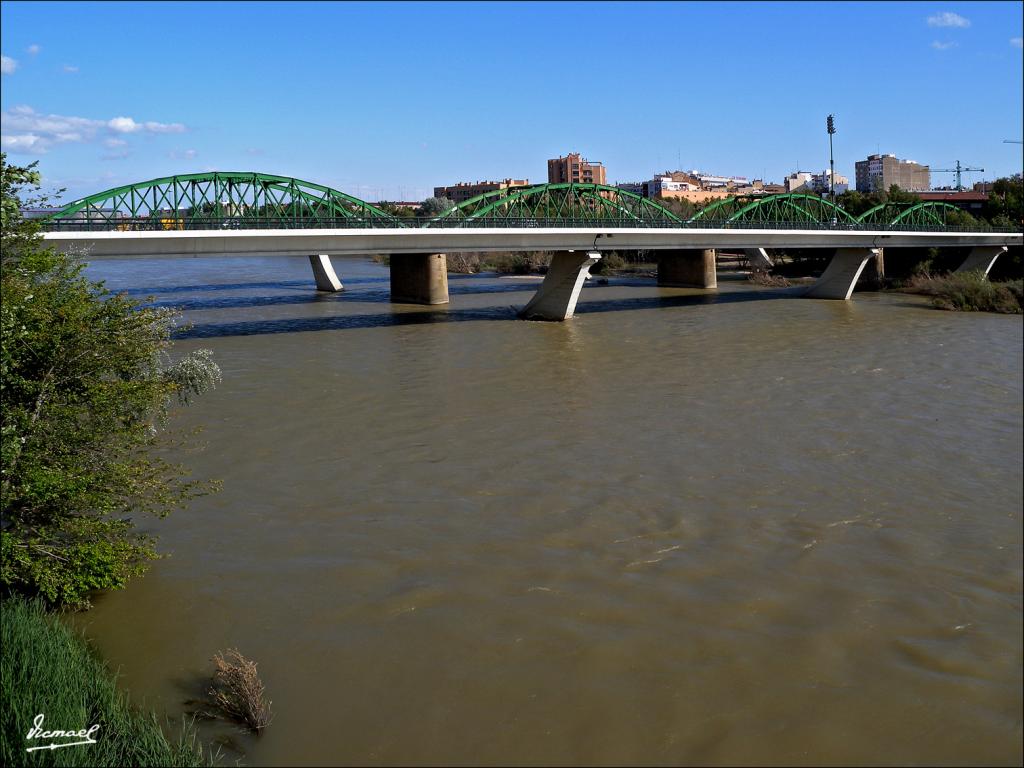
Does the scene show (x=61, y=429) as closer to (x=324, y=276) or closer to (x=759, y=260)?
(x=324, y=276)

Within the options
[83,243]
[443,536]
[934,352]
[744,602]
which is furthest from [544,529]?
[83,243]

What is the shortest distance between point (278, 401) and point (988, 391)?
13268 mm

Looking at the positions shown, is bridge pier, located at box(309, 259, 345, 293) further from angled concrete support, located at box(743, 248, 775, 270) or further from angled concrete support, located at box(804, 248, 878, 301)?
angled concrete support, located at box(743, 248, 775, 270)

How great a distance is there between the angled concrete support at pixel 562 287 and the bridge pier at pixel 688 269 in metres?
16.0

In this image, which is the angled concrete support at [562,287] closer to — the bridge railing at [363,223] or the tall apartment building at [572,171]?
the bridge railing at [363,223]

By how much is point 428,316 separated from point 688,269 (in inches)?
779

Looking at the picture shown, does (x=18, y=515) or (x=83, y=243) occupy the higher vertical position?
(x=83, y=243)

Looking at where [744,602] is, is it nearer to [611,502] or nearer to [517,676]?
[517,676]

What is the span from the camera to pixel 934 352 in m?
23.3

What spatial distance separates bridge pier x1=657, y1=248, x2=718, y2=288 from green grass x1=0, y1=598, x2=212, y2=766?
4466 centimetres

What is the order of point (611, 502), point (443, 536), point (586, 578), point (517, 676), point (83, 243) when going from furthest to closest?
1. point (83, 243)
2. point (611, 502)
3. point (443, 536)
4. point (586, 578)
5. point (517, 676)

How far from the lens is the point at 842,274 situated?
1720 inches

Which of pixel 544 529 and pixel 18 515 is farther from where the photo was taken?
pixel 544 529

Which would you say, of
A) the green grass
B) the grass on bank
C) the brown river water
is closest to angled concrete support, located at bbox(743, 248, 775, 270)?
the grass on bank
